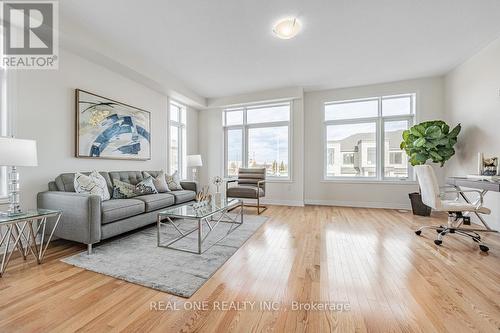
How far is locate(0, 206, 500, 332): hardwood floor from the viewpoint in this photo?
4.29 ft

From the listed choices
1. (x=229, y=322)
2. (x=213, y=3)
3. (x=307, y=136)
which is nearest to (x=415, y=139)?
(x=307, y=136)

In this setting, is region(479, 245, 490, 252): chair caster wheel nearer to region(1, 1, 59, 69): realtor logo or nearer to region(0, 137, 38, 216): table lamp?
region(0, 137, 38, 216): table lamp

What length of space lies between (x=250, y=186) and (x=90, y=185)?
9.36 ft

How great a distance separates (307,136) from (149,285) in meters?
4.53

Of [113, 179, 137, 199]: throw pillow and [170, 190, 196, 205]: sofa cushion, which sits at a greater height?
[113, 179, 137, 199]: throw pillow

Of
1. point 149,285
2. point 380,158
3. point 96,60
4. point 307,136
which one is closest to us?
point 149,285

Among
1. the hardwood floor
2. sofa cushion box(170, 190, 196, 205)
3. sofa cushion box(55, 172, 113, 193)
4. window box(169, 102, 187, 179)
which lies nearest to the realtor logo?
sofa cushion box(55, 172, 113, 193)

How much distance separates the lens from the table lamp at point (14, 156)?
1.92 m

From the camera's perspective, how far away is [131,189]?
3236 millimetres

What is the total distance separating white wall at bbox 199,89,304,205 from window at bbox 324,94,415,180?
70cm

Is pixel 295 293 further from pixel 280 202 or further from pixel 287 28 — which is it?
pixel 280 202

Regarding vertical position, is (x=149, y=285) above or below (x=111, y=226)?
below

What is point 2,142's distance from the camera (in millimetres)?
1916

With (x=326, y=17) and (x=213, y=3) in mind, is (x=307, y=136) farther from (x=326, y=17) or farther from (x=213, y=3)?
(x=213, y=3)
